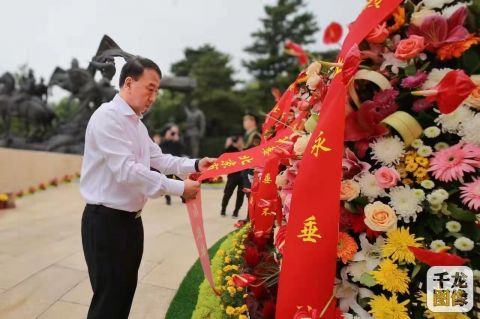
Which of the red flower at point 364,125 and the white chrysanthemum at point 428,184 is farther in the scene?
the red flower at point 364,125

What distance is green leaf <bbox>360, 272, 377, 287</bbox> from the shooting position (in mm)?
1457

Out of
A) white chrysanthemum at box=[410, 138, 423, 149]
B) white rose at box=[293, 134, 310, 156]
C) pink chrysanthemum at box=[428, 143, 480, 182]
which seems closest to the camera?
pink chrysanthemum at box=[428, 143, 480, 182]

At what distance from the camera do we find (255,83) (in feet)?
108

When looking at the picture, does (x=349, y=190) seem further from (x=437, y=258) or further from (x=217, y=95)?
(x=217, y=95)

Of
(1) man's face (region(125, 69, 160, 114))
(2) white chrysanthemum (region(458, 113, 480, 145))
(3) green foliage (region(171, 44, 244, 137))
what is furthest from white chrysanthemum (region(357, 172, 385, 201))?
→ (3) green foliage (region(171, 44, 244, 137))

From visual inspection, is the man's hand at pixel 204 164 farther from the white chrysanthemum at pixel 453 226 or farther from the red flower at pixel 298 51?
the white chrysanthemum at pixel 453 226

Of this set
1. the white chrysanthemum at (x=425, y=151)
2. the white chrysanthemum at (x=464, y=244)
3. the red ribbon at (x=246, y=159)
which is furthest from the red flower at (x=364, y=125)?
the red ribbon at (x=246, y=159)

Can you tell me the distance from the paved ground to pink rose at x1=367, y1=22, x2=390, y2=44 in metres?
2.59

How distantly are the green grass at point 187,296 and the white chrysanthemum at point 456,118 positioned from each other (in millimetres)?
2355

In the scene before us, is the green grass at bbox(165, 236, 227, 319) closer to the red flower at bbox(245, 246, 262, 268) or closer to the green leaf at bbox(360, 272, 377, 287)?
the red flower at bbox(245, 246, 262, 268)

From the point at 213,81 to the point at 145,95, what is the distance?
27885 mm

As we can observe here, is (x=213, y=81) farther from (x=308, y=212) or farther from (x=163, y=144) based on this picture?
(x=308, y=212)

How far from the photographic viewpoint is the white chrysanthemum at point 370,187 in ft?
4.97

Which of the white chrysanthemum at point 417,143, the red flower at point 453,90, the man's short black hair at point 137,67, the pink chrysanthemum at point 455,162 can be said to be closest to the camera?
the red flower at point 453,90
